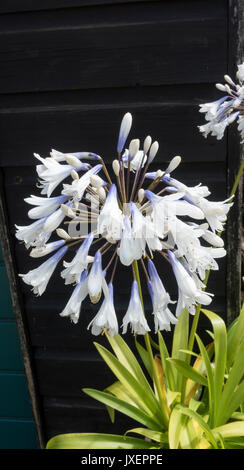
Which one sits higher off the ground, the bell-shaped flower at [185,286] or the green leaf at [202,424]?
the bell-shaped flower at [185,286]

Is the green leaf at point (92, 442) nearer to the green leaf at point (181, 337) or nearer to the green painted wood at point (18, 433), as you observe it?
the green leaf at point (181, 337)

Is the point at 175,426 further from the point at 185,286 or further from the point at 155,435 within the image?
the point at 185,286

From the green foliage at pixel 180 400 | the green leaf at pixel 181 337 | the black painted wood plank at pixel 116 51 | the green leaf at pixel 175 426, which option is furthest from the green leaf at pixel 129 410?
the black painted wood plank at pixel 116 51

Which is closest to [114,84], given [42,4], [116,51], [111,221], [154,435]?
[116,51]

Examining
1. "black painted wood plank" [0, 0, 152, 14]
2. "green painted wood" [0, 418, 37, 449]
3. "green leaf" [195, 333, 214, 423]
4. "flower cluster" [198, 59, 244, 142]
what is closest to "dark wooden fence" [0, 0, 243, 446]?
"black painted wood plank" [0, 0, 152, 14]

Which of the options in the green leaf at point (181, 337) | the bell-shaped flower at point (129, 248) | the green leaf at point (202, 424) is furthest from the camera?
the green leaf at point (181, 337)

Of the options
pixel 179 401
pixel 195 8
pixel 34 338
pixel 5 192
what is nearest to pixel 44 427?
pixel 34 338

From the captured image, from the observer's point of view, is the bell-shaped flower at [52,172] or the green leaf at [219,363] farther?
the green leaf at [219,363]
